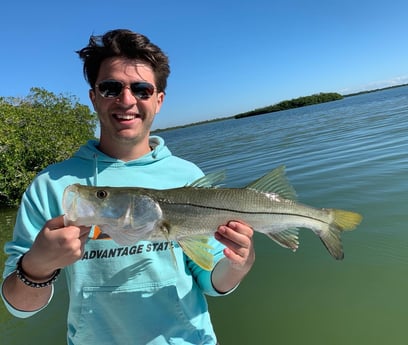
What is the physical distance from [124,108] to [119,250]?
1.09 m

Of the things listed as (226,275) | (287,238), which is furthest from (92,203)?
(287,238)

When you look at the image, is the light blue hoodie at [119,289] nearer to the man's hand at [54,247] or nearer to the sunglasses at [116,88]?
the man's hand at [54,247]

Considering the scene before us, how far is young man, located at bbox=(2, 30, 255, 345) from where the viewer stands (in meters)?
2.13

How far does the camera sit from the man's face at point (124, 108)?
2672mm

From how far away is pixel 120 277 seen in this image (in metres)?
2.42

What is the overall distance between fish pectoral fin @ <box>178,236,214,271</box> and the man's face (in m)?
0.99

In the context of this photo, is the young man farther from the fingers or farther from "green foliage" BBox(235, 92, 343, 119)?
"green foliage" BBox(235, 92, 343, 119)

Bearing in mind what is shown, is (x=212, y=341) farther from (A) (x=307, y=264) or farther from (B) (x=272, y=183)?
(A) (x=307, y=264)

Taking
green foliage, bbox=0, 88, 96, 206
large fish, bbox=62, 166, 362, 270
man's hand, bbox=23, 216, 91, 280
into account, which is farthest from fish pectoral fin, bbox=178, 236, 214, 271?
green foliage, bbox=0, 88, 96, 206

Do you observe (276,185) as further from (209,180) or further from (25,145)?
(25,145)

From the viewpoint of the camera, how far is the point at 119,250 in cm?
246

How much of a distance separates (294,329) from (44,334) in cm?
397

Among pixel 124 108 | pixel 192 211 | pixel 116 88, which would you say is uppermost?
pixel 116 88

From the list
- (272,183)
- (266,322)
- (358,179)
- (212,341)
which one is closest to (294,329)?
(266,322)
